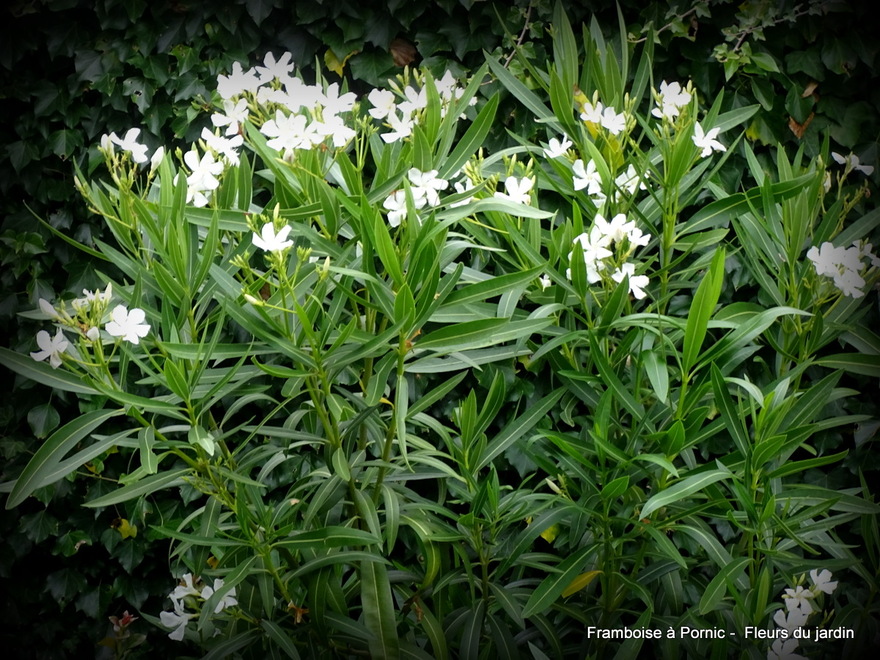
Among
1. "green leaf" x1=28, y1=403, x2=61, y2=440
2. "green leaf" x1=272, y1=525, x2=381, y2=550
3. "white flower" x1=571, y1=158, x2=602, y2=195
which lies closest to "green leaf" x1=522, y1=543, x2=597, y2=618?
"green leaf" x1=272, y1=525, x2=381, y2=550

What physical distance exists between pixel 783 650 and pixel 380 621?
0.75 m

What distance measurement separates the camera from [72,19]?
7.73 feet

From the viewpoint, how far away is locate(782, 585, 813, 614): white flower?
1.48 metres

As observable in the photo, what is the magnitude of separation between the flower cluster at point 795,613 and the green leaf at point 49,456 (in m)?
1.24

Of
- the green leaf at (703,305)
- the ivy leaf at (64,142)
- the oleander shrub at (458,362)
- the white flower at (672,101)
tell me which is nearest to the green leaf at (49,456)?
the oleander shrub at (458,362)

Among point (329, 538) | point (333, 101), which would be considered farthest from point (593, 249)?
point (329, 538)

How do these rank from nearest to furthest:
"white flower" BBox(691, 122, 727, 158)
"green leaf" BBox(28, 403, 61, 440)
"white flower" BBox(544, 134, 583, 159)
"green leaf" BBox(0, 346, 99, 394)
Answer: "green leaf" BBox(0, 346, 99, 394) → "white flower" BBox(691, 122, 727, 158) → "white flower" BBox(544, 134, 583, 159) → "green leaf" BBox(28, 403, 61, 440)

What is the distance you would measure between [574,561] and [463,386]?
97 centimetres

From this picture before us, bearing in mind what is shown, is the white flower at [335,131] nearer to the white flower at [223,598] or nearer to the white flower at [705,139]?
the white flower at [705,139]

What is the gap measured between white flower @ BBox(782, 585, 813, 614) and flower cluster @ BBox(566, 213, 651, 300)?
659 millimetres

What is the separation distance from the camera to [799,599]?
Answer: 58.7 inches

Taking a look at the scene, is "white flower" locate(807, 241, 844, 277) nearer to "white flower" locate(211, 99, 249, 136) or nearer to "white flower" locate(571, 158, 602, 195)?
"white flower" locate(571, 158, 602, 195)

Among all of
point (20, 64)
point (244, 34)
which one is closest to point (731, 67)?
point (244, 34)

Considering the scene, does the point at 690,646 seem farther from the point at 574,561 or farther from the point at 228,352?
the point at 228,352
